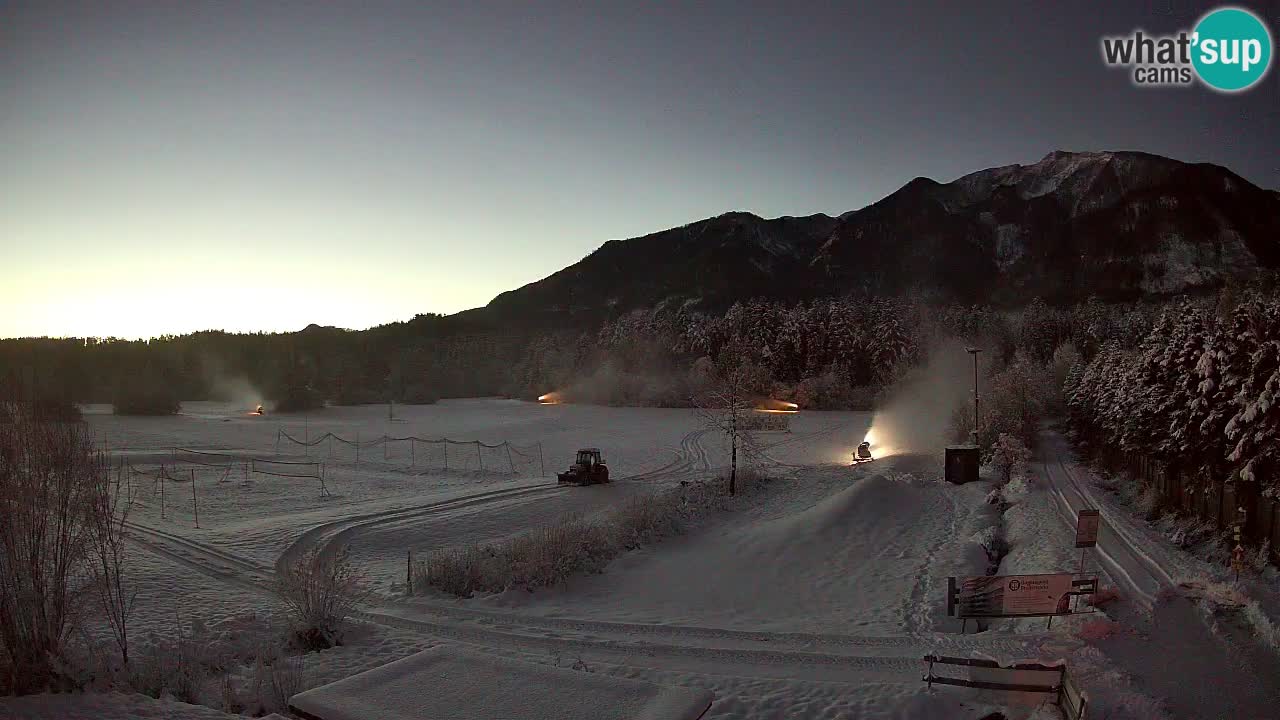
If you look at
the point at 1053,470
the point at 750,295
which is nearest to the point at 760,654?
the point at 1053,470

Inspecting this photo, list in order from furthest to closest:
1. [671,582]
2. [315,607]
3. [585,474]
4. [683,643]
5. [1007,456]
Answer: [1007,456] < [585,474] < [671,582] < [315,607] < [683,643]

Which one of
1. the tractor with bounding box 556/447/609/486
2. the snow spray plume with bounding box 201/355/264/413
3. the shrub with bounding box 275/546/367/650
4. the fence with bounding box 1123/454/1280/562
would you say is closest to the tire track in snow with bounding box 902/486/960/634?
the fence with bounding box 1123/454/1280/562

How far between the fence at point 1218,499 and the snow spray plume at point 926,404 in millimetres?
20534

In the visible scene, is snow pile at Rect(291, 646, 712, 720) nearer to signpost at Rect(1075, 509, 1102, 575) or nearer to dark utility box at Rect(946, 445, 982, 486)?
signpost at Rect(1075, 509, 1102, 575)

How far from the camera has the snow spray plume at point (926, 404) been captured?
2062 inches

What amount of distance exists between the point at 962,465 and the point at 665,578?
2185 centimetres

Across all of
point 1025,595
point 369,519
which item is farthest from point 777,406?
point 1025,595

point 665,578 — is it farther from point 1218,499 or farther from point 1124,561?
point 1218,499

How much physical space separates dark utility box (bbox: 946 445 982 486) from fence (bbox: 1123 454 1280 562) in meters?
→ 7.15

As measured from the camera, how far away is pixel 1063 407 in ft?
251

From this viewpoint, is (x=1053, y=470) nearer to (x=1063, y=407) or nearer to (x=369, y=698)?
(x=369, y=698)

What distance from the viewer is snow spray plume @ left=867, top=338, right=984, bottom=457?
172ft

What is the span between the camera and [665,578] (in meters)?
20.5

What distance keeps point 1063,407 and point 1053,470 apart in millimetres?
45445
